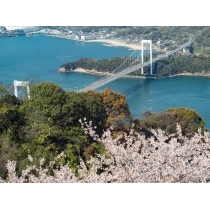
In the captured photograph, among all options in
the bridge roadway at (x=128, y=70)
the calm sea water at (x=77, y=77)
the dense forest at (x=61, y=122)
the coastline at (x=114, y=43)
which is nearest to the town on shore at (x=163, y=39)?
the coastline at (x=114, y=43)

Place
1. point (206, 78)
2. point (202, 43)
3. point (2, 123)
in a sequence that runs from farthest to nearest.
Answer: point (202, 43)
point (206, 78)
point (2, 123)

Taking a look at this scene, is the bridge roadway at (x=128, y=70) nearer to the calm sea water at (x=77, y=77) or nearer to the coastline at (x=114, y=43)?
the calm sea water at (x=77, y=77)

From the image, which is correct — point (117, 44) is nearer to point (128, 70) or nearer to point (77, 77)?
point (128, 70)

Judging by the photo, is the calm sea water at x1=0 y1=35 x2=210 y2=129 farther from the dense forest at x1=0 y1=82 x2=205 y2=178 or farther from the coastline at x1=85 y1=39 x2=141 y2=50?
the dense forest at x1=0 y1=82 x2=205 y2=178

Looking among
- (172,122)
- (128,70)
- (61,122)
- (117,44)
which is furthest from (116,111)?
(117,44)
